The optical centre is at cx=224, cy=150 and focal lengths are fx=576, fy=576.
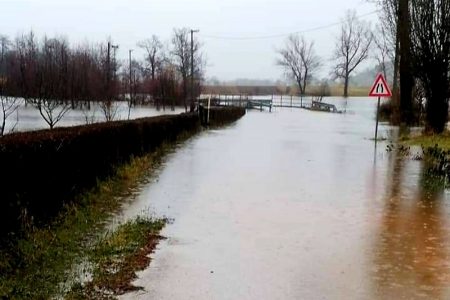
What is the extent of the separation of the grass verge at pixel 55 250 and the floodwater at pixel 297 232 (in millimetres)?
521

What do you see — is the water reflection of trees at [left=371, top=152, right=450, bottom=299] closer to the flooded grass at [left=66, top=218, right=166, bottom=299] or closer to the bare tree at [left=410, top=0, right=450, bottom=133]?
the flooded grass at [left=66, top=218, right=166, bottom=299]

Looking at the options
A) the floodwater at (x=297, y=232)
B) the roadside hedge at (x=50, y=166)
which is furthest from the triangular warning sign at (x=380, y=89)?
the roadside hedge at (x=50, y=166)

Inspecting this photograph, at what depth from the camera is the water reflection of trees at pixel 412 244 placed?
4.85 metres

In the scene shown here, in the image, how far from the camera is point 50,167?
22.4 ft

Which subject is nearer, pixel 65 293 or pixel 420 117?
pixel 65 293

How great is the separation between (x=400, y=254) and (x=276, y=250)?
1263 mm

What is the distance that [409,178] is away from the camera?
1155cm

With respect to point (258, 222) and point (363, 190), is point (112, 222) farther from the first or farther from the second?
point (363, 190)

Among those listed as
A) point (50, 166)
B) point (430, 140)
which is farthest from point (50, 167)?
point (430, 140)

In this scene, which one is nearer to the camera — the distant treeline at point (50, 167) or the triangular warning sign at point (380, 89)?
the distant treeline at point (50, 167)

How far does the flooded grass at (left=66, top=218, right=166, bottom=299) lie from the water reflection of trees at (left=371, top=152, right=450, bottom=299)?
2.13m

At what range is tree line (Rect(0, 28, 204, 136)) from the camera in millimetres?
20133

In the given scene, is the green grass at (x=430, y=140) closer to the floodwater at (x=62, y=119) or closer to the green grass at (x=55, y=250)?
the floodwater at (x=62, y=119)

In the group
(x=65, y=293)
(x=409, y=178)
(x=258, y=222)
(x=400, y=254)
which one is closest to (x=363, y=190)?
(x=409, y=178)
